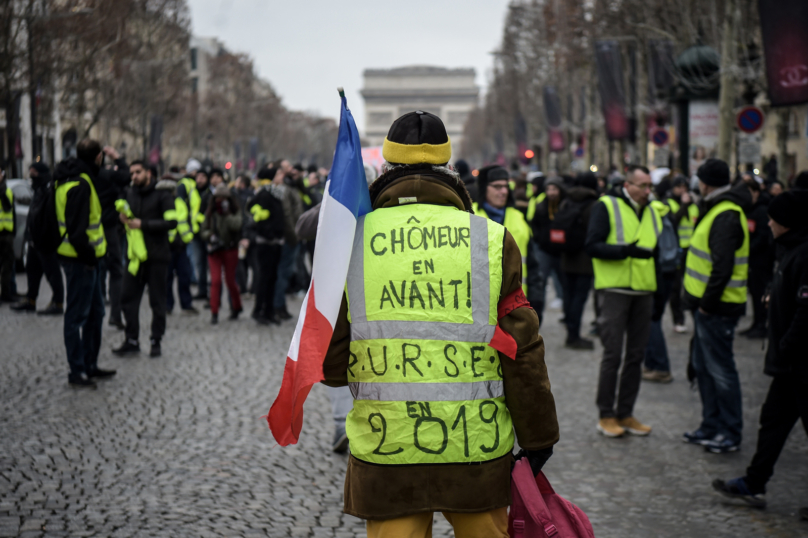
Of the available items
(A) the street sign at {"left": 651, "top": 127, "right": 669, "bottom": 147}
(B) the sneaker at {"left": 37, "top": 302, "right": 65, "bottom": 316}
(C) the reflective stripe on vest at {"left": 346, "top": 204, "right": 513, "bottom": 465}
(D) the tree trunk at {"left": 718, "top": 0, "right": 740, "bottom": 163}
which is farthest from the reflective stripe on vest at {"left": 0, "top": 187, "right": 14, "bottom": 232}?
(A) the street sign at {"left": 651, "top": 127, "right": 669, "bottom": 147}

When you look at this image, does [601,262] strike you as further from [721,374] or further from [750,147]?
[750,147]

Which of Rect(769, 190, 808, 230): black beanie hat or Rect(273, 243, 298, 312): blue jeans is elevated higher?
Rect(769, 190, 808, 230): black beanie hat

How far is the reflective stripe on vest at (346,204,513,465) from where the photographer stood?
2.89m

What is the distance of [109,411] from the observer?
726 centimetres

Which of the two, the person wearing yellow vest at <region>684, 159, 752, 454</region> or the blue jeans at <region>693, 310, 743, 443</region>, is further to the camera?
the blue jeans at <region>693, 310, 743, 443</region>

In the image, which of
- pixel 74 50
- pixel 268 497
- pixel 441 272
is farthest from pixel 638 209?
pixel 74 50

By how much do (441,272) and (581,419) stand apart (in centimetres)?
482

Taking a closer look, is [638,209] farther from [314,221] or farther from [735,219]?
[314,221]

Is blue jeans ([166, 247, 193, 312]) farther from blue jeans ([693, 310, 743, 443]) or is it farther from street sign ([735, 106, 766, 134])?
street sign ([735, 106, 766, 134])

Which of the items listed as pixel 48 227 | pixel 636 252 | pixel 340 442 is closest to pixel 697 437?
pixel 636 252

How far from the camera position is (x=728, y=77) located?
19516 millimetres

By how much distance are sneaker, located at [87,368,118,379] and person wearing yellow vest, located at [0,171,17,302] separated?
5412 mm

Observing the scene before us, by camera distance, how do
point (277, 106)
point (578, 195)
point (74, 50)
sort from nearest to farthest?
1. point (578, 195)
2. point (74, 50)
3. point (277, 106)

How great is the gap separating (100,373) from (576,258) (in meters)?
5.12
